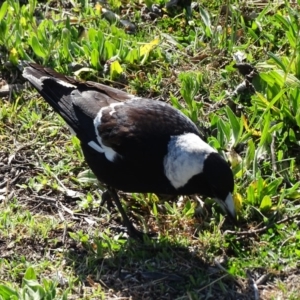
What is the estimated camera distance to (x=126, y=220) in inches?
163

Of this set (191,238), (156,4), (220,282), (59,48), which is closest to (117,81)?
(59,48)

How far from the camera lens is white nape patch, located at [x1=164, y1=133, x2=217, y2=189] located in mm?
3828

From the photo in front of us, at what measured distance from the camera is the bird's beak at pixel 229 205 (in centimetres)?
392

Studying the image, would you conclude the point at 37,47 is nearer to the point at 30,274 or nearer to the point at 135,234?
the point at 135,234

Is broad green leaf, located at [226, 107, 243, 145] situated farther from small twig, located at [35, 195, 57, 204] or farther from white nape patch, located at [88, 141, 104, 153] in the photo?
small twig, located at [35, 195, 57, 204]

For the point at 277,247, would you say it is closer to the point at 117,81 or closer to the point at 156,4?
the point at 117,81

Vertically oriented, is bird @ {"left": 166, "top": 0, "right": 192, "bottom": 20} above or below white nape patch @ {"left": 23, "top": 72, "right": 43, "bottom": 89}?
below

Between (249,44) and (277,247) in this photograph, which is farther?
(249,44)

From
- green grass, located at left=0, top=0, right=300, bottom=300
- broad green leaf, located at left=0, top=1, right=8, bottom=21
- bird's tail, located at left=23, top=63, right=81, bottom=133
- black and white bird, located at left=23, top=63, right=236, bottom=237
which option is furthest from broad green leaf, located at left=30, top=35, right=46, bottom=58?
black and white bird, located at left=23, top=63, right=236, bottom=237

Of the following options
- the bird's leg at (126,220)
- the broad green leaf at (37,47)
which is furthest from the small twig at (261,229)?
the broad green leaf at (37,47)

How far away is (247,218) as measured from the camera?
13.7ft

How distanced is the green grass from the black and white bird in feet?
0.72

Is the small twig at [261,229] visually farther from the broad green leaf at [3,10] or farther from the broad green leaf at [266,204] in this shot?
the broad green leaf at [3,10]

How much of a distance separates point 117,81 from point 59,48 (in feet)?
1.60
